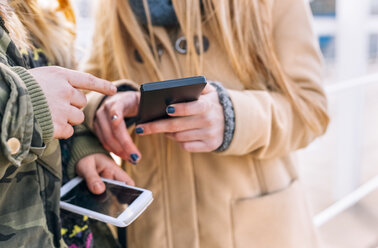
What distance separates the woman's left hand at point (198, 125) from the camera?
62 centimetres

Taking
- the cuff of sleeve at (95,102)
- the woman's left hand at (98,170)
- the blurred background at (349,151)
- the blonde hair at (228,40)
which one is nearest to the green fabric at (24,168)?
the woman's left hand at (98,170)

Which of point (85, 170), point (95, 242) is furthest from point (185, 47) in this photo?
point (95, 242)

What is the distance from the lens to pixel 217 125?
26.0 inches

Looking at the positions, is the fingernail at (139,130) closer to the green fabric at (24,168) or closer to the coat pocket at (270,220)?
the green fabric at (24,168)

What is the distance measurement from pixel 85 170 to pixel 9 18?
0.94 ft

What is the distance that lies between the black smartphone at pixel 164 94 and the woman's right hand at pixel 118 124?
0.16ft

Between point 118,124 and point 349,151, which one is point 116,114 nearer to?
point 118,124

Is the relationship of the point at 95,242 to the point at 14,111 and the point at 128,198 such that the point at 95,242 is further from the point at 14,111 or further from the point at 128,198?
the point at 14,111

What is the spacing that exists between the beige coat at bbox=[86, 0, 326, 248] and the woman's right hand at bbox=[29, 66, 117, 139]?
0.25 meters

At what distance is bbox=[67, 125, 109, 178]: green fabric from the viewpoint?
2.22 feet

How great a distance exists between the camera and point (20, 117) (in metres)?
0.39

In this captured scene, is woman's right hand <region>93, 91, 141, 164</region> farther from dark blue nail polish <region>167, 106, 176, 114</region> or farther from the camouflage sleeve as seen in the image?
the camouflage sleeve

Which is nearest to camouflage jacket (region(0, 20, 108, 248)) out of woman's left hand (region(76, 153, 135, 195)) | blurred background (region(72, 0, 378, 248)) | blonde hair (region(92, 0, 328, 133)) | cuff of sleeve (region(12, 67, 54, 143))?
cuff of sleeve (region(12, 67, 54, 143))

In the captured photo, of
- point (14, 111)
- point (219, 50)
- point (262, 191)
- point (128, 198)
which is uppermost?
point (14, 111)
